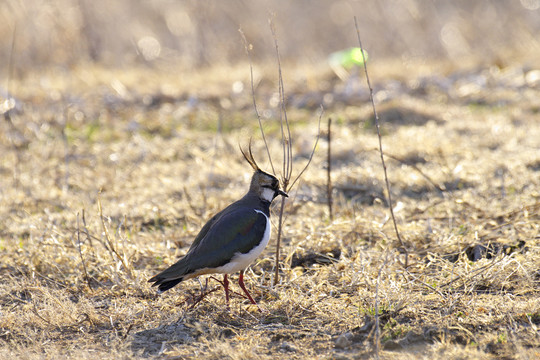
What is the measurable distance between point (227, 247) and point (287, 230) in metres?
1.31

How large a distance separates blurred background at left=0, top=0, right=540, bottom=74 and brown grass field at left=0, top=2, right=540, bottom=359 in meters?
1.46

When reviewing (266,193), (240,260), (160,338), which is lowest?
(160,338)

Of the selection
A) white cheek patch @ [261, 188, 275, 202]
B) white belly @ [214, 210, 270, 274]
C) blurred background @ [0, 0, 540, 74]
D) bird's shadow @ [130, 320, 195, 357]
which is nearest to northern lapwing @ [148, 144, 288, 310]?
white belly @ [214, 210, 270, 274]

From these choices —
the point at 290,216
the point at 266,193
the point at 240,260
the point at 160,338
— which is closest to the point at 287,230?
the point at 290,216

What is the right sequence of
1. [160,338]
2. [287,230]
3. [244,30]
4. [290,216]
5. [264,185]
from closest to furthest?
[160,338], [264,185], [287,230], [290,216], [244,30]

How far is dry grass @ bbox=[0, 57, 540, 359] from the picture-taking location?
3.78 meters

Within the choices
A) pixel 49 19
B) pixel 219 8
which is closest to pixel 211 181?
pixel 49 19

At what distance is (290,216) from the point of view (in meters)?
5.79

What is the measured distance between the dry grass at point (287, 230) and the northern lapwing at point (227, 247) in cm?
25

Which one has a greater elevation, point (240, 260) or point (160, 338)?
point (240, 260)

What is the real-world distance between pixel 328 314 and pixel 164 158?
4.16 metres

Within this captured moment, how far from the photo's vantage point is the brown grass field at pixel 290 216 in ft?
12.5

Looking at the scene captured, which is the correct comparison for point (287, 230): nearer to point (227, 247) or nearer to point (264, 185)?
point (264, 185)

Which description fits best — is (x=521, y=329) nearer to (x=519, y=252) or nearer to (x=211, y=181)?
(x=519, y=252)
